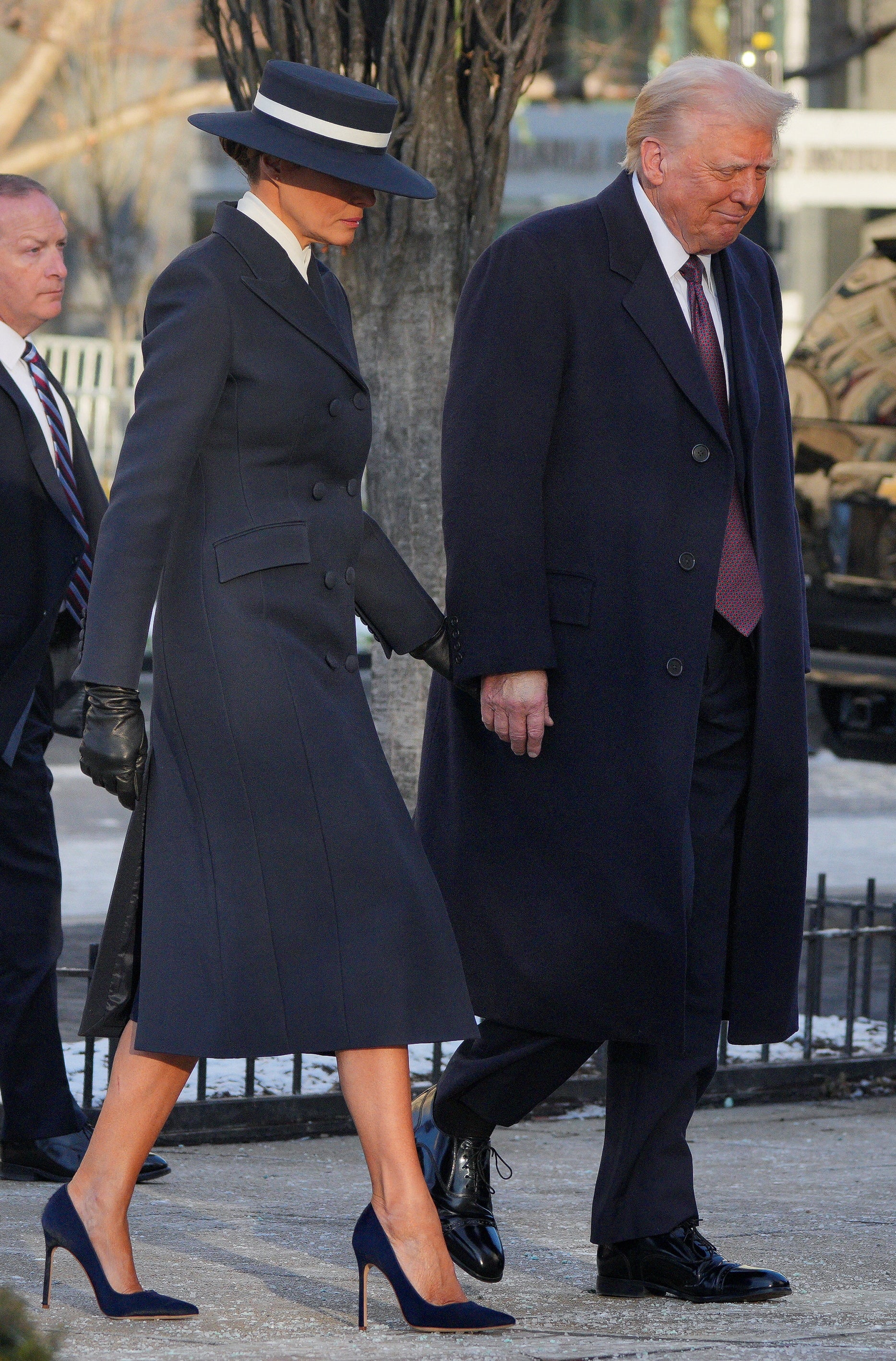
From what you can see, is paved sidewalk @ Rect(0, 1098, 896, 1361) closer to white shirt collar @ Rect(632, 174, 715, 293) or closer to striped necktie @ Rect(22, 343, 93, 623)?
striped necktie @ Rect(22, 343, 93, 623)

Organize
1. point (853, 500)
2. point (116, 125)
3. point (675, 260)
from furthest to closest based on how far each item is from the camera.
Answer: point (116, 125) < point (853, 500) < point (675, 260)

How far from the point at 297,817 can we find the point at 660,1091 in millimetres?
838

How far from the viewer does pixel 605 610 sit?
3.62 m

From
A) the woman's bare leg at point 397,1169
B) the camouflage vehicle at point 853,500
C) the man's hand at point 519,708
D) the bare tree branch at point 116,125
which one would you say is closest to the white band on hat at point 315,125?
the man's hand at point 519,708

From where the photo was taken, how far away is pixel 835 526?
9.24 m

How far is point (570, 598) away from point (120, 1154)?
1.14 meters

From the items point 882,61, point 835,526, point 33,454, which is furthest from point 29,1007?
point 882,61

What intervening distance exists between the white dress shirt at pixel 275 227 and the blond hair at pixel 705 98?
2.07 ft

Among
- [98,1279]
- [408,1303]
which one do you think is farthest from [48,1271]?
[408,1303]

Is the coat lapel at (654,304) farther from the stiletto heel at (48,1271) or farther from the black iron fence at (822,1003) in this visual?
the black iron fence at (822,1003)

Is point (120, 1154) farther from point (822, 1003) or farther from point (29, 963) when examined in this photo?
point (822, 1003)

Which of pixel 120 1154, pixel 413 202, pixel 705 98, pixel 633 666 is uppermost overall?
pixel 413 202

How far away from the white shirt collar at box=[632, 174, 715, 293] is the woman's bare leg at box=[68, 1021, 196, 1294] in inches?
60.0

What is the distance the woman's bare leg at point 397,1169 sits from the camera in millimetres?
3238
